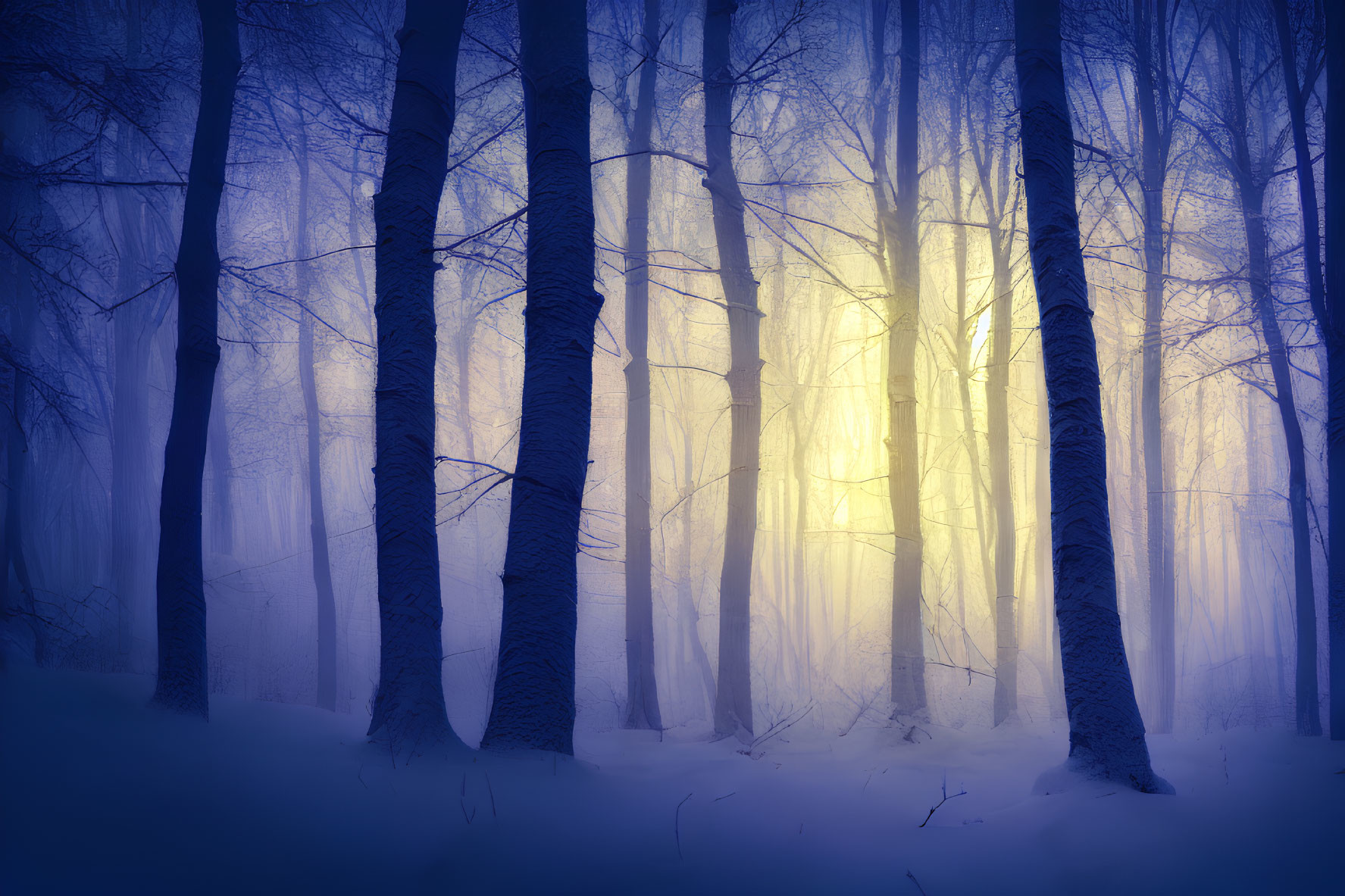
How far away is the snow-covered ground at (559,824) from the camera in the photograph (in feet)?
7.25

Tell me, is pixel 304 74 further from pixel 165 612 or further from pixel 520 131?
pixel 165 612

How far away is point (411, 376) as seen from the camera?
402cm

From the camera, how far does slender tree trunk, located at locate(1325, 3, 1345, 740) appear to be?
17.3ft

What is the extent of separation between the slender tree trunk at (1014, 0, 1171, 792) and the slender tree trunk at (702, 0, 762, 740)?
3.41 meters

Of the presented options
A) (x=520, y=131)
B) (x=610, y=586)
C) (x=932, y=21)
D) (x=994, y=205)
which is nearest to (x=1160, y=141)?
(x=994, y=205)

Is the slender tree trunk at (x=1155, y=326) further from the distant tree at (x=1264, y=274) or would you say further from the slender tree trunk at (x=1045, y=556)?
the slender tree trunk at (x=1045, y=556)

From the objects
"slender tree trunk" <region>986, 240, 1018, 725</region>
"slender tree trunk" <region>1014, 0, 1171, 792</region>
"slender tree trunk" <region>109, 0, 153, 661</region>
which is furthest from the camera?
"slender tree trunk" <region>109, 0, 153, 661</region>

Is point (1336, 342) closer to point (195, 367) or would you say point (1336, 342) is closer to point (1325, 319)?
point (1325, 319)

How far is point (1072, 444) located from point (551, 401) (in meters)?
3.23

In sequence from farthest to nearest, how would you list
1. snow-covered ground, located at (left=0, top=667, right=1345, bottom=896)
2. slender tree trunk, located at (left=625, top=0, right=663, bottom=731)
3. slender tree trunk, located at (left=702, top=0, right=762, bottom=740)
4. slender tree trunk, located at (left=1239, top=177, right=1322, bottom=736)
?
slender tree trunk, located at (left=625, top=0, right=663, bottom=731)
slender tree trunk, located at (left=1239, top=177, right=1322, bottom=736)
slender tree trunk, located at (left=702, top=0, right=762, bottom=740)
snow-covered ground, located at (left=0, top=667, right=1345, bottom=896)

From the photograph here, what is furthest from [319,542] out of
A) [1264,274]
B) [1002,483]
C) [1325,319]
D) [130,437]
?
[1264,274]

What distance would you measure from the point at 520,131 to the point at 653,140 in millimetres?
2533

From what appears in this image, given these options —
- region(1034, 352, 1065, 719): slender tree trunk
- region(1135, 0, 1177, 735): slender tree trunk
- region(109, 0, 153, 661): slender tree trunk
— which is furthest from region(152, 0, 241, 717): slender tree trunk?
region(1135, 0, 1177, 735): slender tree trunk

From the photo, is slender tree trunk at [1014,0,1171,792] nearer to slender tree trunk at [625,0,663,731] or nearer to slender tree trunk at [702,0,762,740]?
slender tree trunk at [702,0,762,740]
